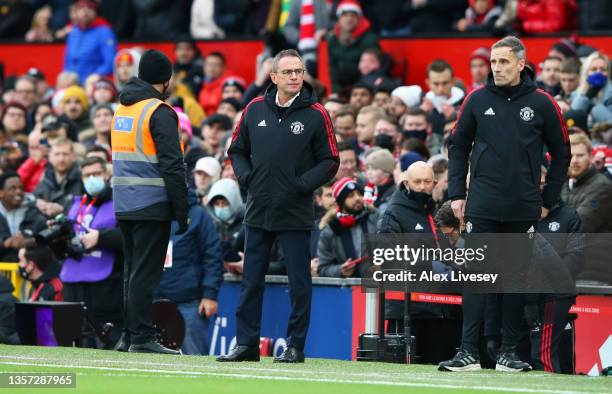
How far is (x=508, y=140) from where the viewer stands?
10.4 m

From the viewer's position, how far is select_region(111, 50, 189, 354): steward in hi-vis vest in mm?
11625

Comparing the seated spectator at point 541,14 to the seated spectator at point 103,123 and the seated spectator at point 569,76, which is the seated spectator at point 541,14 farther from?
the seated spectator at point 103,123

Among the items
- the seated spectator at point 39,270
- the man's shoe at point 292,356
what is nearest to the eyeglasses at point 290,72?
the man's shoe at point 292,356

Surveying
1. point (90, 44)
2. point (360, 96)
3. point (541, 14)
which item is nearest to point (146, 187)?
point (360, 96)

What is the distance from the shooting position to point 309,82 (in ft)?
44.8

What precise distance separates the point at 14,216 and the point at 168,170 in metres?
5.72

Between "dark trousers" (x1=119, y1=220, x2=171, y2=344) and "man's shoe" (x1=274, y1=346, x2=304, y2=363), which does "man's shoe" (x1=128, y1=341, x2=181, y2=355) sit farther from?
"man's shoe" (x1=274, y1=346, x2=304, y2=363)

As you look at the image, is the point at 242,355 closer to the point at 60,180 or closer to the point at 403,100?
the point at 403,100

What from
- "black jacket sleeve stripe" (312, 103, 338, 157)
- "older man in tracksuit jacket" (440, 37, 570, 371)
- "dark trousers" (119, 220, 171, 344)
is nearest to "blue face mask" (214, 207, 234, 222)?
"dark trousers" (119, 220, 171, 344)

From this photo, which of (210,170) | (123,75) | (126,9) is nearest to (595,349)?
(210,170)

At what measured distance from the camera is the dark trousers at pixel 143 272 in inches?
459

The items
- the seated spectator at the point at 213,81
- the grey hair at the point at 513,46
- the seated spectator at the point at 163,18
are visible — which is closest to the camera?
the grey hair at the point at 513,46

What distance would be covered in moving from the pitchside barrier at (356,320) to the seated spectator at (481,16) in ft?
19.1

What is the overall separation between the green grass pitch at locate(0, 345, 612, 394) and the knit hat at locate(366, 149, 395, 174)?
3.41 meters
